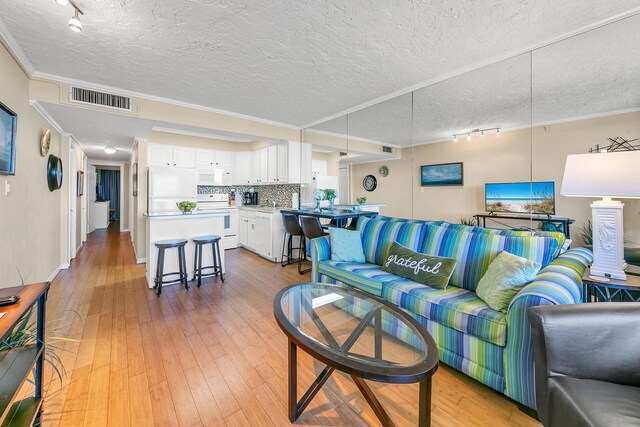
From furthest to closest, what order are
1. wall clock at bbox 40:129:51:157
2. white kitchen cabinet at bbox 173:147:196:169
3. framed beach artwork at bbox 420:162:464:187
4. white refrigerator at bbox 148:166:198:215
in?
white kitchen cabinet at bbox 173:147:196:169, white refrigerator at bbox 148:166:198:215, wall clock at bbox 40:129:51:157, framed beach artwork at bbox 420:162:464:187

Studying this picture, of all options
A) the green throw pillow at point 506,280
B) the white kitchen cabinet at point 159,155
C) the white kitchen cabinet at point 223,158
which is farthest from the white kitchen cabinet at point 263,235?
the green throw pillow at point 506,280

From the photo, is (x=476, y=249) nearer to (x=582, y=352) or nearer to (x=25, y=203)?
(x=582, y=352)

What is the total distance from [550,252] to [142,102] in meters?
4.54

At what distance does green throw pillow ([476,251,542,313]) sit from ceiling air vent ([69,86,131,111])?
4.20 m

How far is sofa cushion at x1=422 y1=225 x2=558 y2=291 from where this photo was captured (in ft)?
6.39

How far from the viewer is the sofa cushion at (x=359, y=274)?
90.4 inches

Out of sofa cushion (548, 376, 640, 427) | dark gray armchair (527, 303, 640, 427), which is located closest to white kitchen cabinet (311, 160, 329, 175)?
dark gray armchair (527, 303, 640, 427)

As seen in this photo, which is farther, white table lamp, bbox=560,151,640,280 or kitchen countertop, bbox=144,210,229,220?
kitchen countertop, bbox=144,210,229,220

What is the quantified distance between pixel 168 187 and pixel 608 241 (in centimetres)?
538

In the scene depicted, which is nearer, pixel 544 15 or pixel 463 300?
pixel 463 300

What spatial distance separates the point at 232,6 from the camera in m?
1.86

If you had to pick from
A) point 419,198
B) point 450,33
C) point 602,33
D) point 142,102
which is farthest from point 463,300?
point 142,102

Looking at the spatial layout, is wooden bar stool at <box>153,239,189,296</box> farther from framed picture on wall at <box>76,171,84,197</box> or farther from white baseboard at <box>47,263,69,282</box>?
framed picture on wall at <box>76,171,84,197</box>

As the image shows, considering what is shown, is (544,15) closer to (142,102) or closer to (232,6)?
(232,6)
